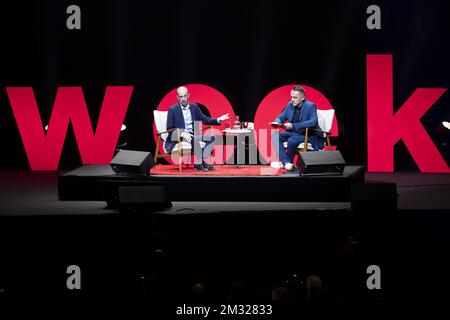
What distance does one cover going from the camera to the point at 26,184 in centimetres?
881

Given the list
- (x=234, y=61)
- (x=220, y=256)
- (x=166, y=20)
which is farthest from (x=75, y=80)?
(x=220, y=256)

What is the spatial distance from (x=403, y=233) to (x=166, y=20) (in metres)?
4.20

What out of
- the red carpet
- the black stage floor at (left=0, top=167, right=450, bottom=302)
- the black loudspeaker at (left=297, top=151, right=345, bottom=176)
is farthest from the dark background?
the black stage floor at (left=0, top=167, right=450, bottom=302)

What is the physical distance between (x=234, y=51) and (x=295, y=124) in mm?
1645

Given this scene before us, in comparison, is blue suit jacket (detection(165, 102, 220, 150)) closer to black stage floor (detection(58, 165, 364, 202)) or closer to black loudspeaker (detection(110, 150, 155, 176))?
black loudspeaker (detection(110, 150, 155, 176))

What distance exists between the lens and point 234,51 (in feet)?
31.8

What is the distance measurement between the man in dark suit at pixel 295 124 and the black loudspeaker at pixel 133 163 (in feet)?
4.82

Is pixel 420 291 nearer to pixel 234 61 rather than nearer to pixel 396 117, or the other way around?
pixel 396 117

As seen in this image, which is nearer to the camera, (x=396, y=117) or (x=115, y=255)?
(x=115, y=255)

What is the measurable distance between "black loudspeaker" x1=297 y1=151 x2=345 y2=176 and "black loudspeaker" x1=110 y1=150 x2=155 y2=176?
1.48 m

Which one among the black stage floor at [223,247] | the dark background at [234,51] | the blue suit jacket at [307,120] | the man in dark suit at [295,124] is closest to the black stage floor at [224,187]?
the black stage floor at [223,247]

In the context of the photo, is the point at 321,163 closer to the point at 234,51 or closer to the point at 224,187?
the point at 224,187

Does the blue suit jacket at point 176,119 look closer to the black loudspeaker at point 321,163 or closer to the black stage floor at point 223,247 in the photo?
the black loudspeaker at point 321,163
